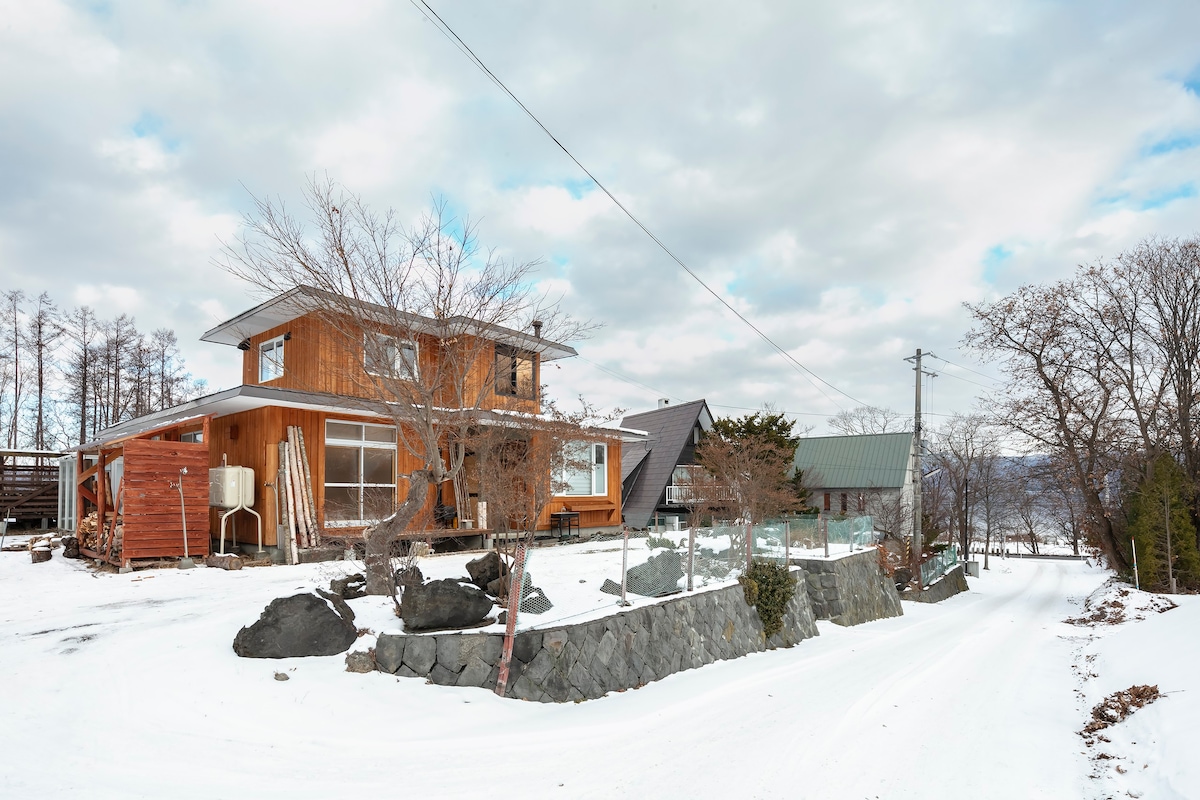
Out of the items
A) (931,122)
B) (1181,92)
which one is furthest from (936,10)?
(1181,92)

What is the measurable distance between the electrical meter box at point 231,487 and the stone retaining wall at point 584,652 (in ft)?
25.1

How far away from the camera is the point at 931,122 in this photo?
10.7m

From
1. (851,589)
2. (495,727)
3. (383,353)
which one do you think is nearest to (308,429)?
(383,353)

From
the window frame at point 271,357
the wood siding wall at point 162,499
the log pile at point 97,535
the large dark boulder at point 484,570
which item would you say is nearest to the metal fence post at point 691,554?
the large dark boulder at point 484,570

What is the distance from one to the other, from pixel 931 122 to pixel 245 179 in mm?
10201

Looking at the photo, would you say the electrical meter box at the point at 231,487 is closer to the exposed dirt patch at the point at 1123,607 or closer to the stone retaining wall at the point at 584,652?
the stone retaining wall at the point at 584,652

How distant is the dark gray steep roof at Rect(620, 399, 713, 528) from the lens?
92.1 ft

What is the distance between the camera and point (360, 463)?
47.5ft

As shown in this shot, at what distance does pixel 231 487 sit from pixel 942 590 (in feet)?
85.6

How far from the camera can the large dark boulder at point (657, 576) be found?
9281mm

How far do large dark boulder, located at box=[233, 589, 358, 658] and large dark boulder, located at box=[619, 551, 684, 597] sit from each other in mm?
3749

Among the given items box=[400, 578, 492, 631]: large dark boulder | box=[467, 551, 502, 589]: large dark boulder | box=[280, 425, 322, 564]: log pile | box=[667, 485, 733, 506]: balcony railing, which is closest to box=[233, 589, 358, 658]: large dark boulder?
box=[400, 578, 492, 631]: large dark boulder

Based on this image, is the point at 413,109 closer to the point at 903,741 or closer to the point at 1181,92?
the point at 903,741

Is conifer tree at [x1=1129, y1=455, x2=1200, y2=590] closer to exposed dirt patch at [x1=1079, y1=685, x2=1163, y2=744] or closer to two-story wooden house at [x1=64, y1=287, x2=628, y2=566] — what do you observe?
exposed dirt patch at [x1=1079, y1=685, x2=1163, y2=744]
